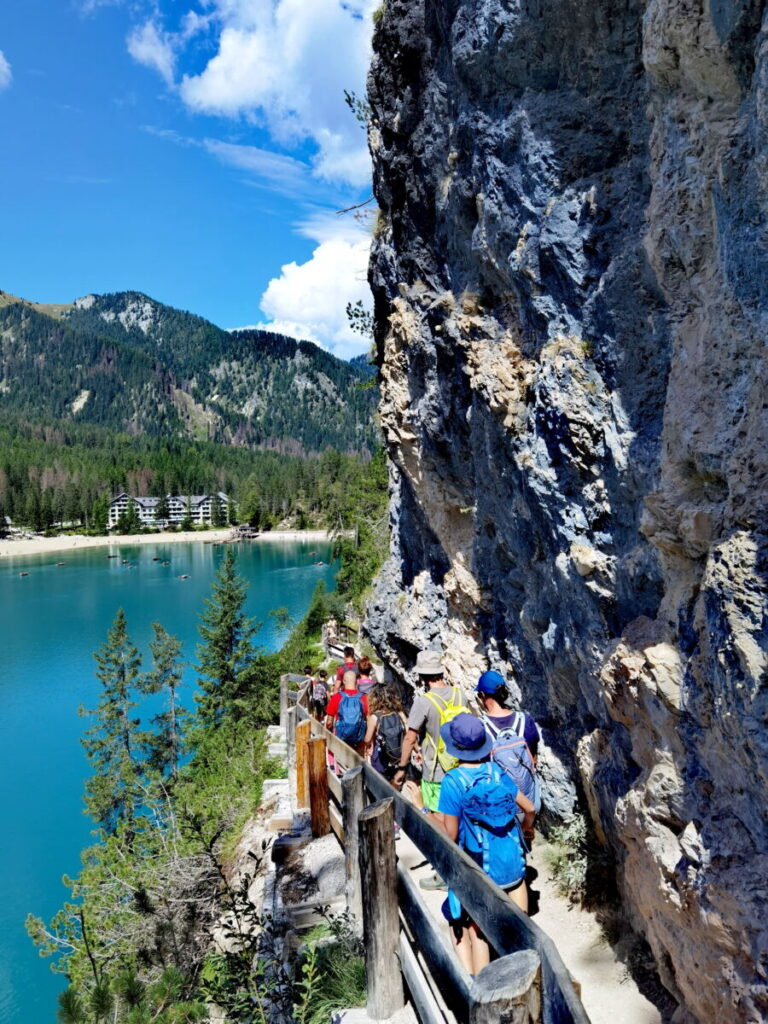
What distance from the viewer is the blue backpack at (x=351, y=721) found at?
6.89 metres

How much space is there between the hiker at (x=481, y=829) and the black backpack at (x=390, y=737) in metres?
2.69

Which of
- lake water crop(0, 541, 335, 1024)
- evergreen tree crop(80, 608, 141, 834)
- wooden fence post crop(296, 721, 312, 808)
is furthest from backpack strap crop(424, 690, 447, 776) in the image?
evergreen tree crop(80, 608, 141, 834)

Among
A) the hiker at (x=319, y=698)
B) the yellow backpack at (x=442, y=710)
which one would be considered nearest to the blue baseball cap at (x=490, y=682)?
the yellow backpack at (x=442, y=710)

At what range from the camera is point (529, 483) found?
6.42 meters

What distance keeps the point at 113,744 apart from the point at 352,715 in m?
21.2

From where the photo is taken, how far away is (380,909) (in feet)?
10.4

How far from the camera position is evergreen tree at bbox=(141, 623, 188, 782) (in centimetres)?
2542

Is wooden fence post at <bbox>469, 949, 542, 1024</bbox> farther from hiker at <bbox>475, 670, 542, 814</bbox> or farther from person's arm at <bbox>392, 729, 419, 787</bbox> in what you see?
person's arm at <bbox>392, 729, 419, 787</bbox>

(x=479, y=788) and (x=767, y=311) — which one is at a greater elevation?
(x=767, y=311)

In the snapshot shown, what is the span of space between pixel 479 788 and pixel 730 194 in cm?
364

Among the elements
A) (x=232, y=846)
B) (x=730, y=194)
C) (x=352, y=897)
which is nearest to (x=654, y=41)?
(x=730, y=194)

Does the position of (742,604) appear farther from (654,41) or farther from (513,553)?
(513,553)

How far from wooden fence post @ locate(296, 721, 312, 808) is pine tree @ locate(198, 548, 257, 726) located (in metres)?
18.8

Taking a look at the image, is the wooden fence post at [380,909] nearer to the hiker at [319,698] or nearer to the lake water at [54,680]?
the hiker at [319,698]
